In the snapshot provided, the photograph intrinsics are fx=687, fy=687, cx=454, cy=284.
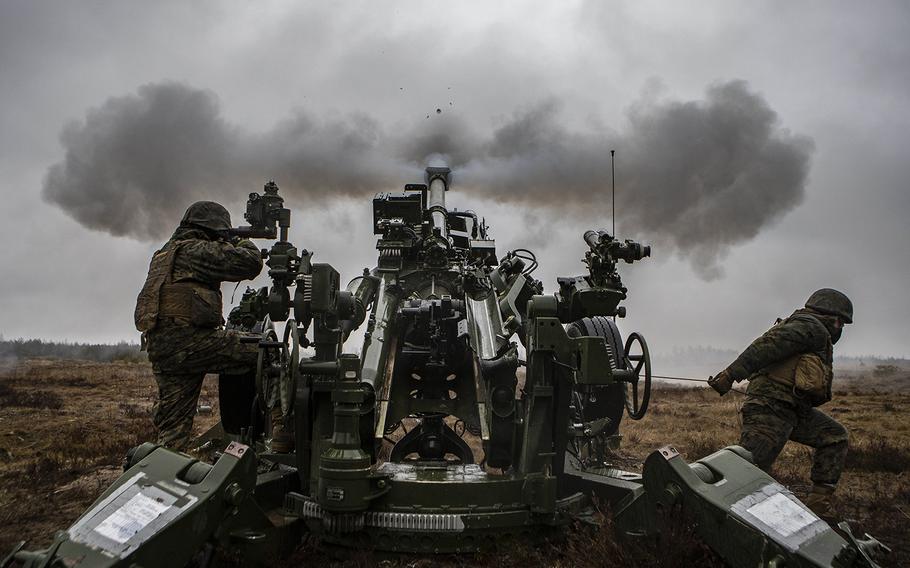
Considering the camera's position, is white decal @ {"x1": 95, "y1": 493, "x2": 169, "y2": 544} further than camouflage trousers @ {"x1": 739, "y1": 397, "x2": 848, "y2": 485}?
No

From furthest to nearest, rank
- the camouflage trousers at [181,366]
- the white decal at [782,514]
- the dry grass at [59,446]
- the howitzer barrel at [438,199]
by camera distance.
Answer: the howitzer barrel at [438,199], the dry grass at [59,446], the camouflage trousers at [181,366], the white decal at [782,514]

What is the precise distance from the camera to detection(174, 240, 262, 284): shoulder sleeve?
17.7 ft

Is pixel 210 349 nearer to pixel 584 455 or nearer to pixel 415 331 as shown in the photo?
pixel 415 331

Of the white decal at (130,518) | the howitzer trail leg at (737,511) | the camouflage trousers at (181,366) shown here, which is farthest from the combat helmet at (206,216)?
the howitzer trail leg at (737,511)

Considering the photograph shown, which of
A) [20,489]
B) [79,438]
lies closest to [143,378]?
[79,438]

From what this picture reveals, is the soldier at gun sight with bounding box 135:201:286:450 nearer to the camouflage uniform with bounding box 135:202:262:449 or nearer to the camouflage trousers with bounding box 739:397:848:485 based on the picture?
the camouflage uniform with bounding box 135:202:262:449

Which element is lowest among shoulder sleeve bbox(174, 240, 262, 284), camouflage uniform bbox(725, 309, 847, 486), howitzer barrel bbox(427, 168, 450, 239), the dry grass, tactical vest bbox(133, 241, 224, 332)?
the dry grass

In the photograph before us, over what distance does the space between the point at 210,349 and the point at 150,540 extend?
232 cm

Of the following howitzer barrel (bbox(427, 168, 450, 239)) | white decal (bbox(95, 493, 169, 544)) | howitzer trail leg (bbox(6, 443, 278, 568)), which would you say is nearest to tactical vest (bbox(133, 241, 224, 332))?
howitzer trail leg (bbox(6, 443, 278, 568))

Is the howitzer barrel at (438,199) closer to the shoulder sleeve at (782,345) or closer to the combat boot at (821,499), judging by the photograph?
the shoulder sleeve at (782,345)

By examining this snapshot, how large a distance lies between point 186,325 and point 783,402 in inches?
191

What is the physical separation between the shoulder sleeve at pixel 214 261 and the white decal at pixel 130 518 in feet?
7.73

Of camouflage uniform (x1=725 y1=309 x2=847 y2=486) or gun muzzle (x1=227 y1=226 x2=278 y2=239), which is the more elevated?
gun muzzle (x1=227 y1=226 x2=278 y2=239)

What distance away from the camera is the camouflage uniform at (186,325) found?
5250 mm
